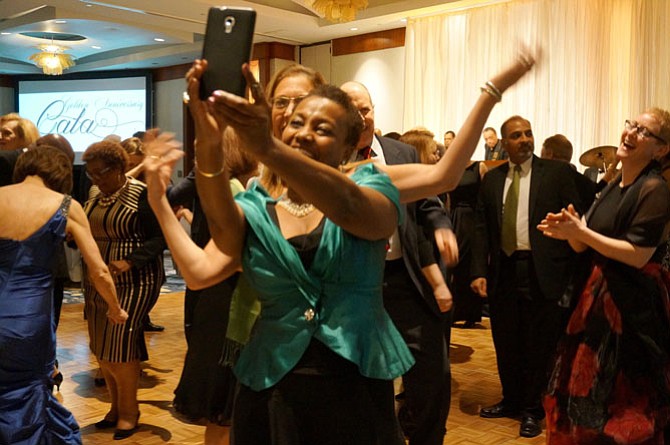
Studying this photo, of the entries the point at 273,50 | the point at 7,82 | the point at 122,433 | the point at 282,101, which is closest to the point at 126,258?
the point at 122,433

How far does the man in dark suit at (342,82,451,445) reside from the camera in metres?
2.97

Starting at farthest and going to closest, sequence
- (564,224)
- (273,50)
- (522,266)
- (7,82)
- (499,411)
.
Result: (7,82) < (273,50) < (499,411) < (522,266) < (564,224)

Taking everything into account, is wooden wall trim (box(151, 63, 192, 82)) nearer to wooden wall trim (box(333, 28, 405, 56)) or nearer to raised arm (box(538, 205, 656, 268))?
wooden wall trim (box(333, 28, 405, 56))

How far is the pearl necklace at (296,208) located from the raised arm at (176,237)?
0.17m

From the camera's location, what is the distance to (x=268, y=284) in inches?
59.8

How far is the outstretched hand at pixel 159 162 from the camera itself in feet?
5.07

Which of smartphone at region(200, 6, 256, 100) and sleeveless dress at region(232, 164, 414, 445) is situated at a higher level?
smartphone at region(200, 6, 256, 100)

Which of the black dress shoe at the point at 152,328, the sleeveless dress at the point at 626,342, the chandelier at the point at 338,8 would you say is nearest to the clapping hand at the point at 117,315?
the sleeveless dress at the point at 626,342

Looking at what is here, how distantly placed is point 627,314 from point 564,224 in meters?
0.51

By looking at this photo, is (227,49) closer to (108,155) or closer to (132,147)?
(108,155)

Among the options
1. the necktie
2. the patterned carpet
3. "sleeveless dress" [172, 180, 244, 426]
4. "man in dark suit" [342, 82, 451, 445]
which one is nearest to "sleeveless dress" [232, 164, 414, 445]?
"sleeveless dress" [172, 180, 244, 426]

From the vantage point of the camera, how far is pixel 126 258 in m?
4.13

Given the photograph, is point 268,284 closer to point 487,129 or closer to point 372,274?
point 372,274

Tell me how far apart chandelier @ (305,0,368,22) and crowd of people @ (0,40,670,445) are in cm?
272
